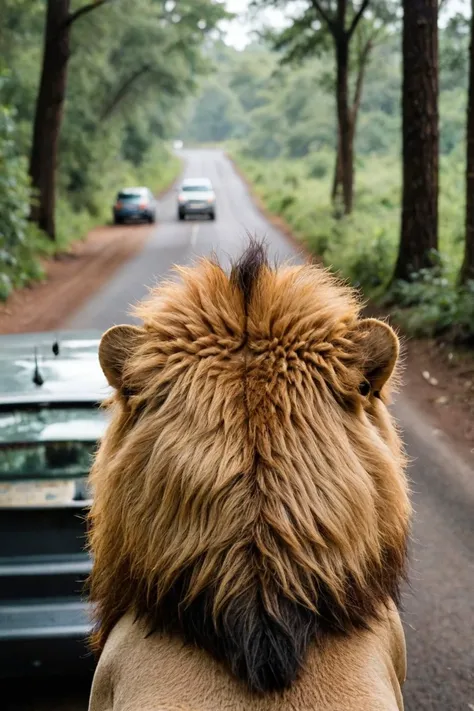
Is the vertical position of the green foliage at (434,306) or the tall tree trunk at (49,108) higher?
the tall tree trunk at (49,108)

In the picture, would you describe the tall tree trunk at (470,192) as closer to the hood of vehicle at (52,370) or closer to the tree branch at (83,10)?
the hood of vehicle at (52,370)

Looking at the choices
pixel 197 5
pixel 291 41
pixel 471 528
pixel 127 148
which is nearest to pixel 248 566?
pixel 471 528

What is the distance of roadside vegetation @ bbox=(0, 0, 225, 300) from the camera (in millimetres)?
16741

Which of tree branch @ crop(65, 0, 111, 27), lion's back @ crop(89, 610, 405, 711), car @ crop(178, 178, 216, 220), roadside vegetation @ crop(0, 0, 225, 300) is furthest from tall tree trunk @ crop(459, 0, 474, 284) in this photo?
car @ crop(178, 178, 216, 220)

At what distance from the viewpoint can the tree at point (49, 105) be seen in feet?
65.0

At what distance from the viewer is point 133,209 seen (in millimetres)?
34469

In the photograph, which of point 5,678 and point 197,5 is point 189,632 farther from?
point 197,5

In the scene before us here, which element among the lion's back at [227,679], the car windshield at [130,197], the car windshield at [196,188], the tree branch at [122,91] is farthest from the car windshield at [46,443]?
the car windshield at [196,188]

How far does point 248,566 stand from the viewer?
1.49 metres

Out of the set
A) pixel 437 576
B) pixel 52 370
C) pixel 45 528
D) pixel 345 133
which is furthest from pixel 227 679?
pixel 345 133

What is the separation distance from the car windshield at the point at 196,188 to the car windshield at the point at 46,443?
35525 mm

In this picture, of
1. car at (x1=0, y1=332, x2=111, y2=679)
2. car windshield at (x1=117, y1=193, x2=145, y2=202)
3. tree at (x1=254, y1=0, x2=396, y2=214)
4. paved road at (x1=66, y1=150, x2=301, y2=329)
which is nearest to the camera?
car at (x1=0, y1=332, x2=111, y2=679)

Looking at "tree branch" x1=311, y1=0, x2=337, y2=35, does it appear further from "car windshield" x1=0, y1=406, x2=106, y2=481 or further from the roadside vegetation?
"car windshield" x1=0, y1=406, x2=106, y2=481

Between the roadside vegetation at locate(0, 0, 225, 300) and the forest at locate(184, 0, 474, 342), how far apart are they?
137 inches
